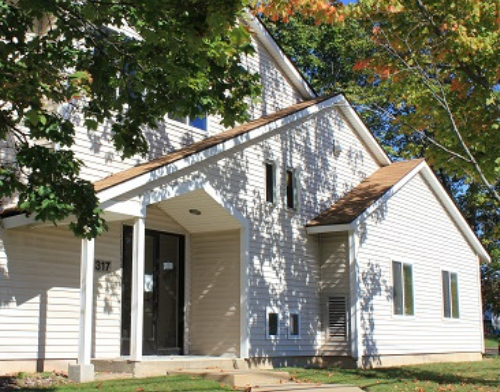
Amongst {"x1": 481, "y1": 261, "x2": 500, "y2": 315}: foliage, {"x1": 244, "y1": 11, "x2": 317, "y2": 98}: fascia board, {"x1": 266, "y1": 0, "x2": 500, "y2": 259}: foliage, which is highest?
{"x1": 244, "y1": 11, "x2": 317, "y2": 98}: fascia board

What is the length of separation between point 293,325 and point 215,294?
2.31m

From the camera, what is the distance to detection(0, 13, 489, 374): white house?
508 inches

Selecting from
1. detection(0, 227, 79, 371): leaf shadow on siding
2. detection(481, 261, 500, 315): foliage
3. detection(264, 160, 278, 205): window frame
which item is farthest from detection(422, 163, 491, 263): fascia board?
detection(481, 261, 500, 315): foliage

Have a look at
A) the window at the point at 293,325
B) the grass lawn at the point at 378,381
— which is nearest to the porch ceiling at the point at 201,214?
the window at the point at 293,325

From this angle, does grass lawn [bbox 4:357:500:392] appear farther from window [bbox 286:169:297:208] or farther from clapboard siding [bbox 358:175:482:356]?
window [bbox 286:169:297:208]

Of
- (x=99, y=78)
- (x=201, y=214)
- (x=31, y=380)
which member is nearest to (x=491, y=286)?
(x=201, y=214)

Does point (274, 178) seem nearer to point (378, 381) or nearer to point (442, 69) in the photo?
point (442, 69)

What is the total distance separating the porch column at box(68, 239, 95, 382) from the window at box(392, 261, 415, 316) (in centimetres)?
980

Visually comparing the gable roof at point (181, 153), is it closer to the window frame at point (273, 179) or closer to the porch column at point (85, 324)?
the window frame at point (273, 179)

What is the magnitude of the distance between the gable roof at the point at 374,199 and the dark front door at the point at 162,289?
12.2ft

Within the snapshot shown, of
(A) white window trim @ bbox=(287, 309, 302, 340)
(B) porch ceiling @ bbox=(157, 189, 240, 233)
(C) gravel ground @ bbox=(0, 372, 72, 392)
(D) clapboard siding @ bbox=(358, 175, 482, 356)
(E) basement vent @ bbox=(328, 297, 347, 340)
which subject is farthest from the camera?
(D) clapboard siding @ bbox=(358, 175, 482, 356)

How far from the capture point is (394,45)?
1472 cm

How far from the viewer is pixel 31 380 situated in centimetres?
1168

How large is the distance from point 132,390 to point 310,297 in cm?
794
